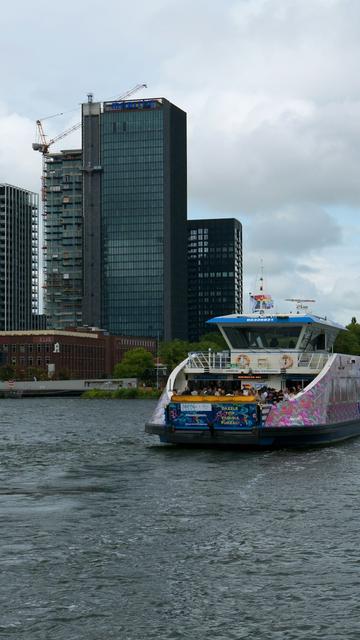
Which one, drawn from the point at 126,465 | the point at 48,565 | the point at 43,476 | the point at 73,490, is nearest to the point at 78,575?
the point at 48,565

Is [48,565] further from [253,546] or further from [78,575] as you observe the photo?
[253,546]

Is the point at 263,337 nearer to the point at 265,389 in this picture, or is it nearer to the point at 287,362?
the point at 287,362

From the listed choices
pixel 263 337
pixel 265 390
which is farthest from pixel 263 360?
pixel 265 390

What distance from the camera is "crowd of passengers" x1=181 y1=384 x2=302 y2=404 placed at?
57.0 meters

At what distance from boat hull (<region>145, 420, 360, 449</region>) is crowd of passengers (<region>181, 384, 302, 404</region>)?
193 cm

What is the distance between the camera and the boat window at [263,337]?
6488cm

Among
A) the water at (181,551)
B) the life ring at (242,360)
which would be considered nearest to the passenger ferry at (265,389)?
the life ring at (242,360)

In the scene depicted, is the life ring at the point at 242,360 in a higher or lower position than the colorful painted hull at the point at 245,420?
higher

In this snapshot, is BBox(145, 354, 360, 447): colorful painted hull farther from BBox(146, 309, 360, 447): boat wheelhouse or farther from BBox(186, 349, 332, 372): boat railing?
BBox(186, 349, 332, 372): boat railing

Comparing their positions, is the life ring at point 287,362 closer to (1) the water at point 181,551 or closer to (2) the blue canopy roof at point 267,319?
(2) the blue canopy roof at point 267,319

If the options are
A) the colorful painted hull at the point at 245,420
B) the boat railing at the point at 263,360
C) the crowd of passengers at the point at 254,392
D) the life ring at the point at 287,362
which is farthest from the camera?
the life ring at the point at 287,362

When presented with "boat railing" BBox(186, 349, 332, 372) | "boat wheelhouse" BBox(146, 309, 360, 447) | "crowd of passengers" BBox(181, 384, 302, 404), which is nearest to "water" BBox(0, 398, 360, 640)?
"boat wheelhouse" BBox(146, 309, 360, 447)

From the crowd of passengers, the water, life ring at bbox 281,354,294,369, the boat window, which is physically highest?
the boat window

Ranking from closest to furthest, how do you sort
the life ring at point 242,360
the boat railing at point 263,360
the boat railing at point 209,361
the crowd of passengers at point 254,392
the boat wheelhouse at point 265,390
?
the boat wheelhouse at point 265,390, the crowd of passengers at point 254,392, the boat railing at point 209,361, the boat railing at point 263,360, the life ring at point 242,360
